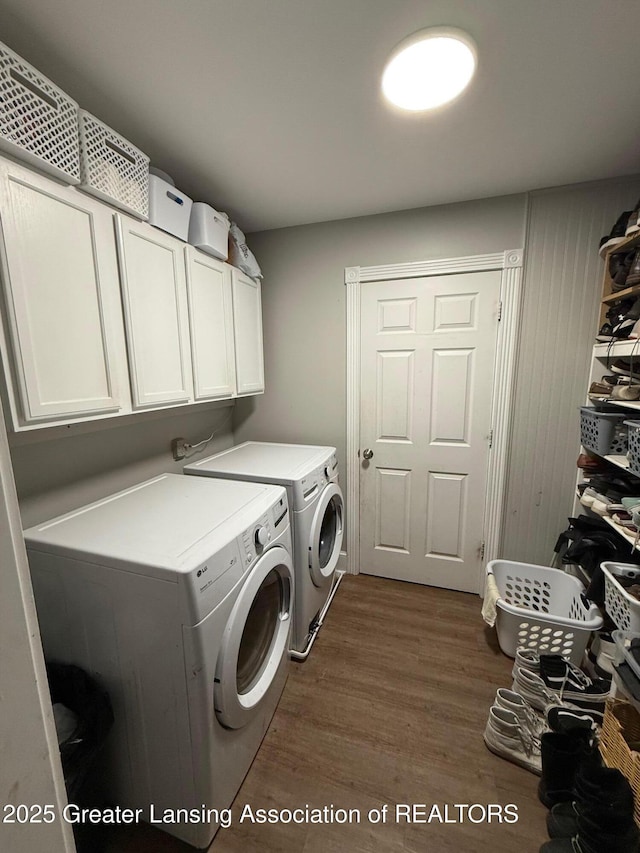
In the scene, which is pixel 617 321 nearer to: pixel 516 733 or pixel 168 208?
pixel 516 733

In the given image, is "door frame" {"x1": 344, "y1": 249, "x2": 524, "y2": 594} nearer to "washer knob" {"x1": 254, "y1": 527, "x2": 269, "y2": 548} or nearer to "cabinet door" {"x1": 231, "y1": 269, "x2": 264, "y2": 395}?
"cabinet door" {"x1": 231, "y1": 269, "x2": 264, "y2": 395}

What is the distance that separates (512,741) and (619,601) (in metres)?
0.66

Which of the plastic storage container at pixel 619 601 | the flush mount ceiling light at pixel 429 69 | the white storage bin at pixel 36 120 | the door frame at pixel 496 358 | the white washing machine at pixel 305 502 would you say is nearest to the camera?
the white storage bin at pixel 36 120

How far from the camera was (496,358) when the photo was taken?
1.93 m

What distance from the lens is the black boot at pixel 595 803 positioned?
35.8 inches

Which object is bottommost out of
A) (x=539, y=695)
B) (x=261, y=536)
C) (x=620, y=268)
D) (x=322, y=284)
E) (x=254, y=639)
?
(x=539, y=695)

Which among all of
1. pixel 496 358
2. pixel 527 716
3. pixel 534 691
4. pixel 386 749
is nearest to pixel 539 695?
pixel 534 691

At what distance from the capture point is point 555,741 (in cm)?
113

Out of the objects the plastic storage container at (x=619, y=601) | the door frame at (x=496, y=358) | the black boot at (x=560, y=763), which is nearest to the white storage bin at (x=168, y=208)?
the door frame at (x=496, y=358)

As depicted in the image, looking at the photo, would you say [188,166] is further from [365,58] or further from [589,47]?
[589,47]

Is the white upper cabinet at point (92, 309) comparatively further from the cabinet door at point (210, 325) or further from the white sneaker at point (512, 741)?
the white sneaker at point (512, 741)

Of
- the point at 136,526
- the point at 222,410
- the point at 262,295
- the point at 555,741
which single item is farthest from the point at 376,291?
the point at 555,741

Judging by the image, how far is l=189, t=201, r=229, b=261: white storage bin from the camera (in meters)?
1.53

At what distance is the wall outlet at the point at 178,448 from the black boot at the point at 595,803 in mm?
2025
